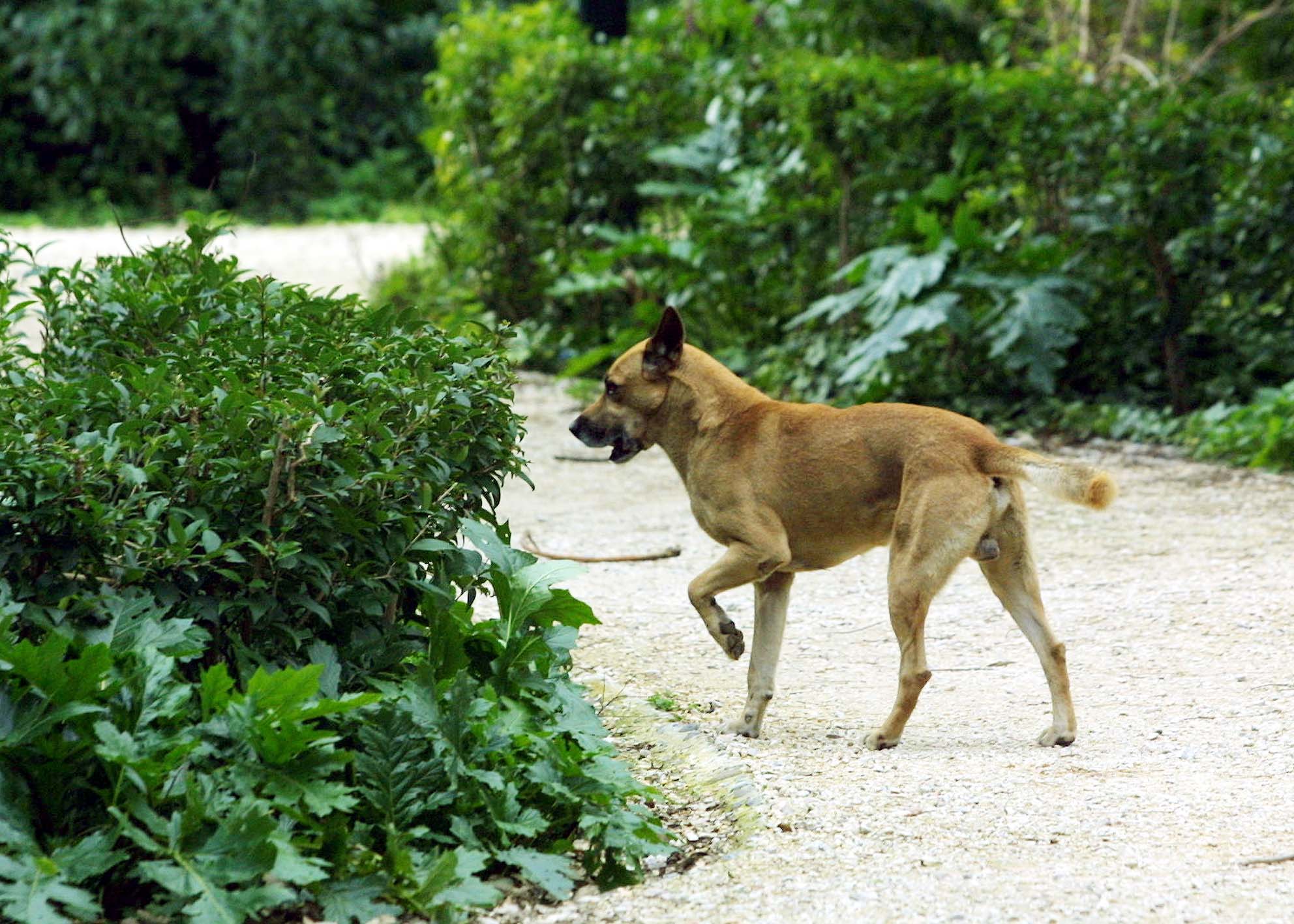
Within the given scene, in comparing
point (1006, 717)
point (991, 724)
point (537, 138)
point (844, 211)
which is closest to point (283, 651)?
point (991, 724)

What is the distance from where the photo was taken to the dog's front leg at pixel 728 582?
16.9 feet

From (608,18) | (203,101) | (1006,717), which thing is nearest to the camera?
(1006,717)

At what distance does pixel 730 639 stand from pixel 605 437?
105cm

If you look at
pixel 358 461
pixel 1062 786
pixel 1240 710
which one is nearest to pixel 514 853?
pixel 358 461

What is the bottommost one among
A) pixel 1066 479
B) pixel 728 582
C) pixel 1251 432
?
pixel 1251 432

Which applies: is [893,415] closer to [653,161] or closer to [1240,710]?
[1240,710]

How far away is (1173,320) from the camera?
10.3 meters

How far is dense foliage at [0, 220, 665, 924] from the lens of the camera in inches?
131

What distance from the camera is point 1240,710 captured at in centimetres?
511

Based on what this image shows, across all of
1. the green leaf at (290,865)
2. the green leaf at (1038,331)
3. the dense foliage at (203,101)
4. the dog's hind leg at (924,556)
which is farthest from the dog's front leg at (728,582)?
the dense foliage at (203,101)

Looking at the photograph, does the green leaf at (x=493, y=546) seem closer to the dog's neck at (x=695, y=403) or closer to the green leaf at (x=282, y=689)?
the green leaf at (x=282, y=689)

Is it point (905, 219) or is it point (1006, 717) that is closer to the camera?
point (1006, 717)

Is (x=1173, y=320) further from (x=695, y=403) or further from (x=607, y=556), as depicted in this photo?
(x=695, y=403)

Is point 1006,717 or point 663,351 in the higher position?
point 663,351
